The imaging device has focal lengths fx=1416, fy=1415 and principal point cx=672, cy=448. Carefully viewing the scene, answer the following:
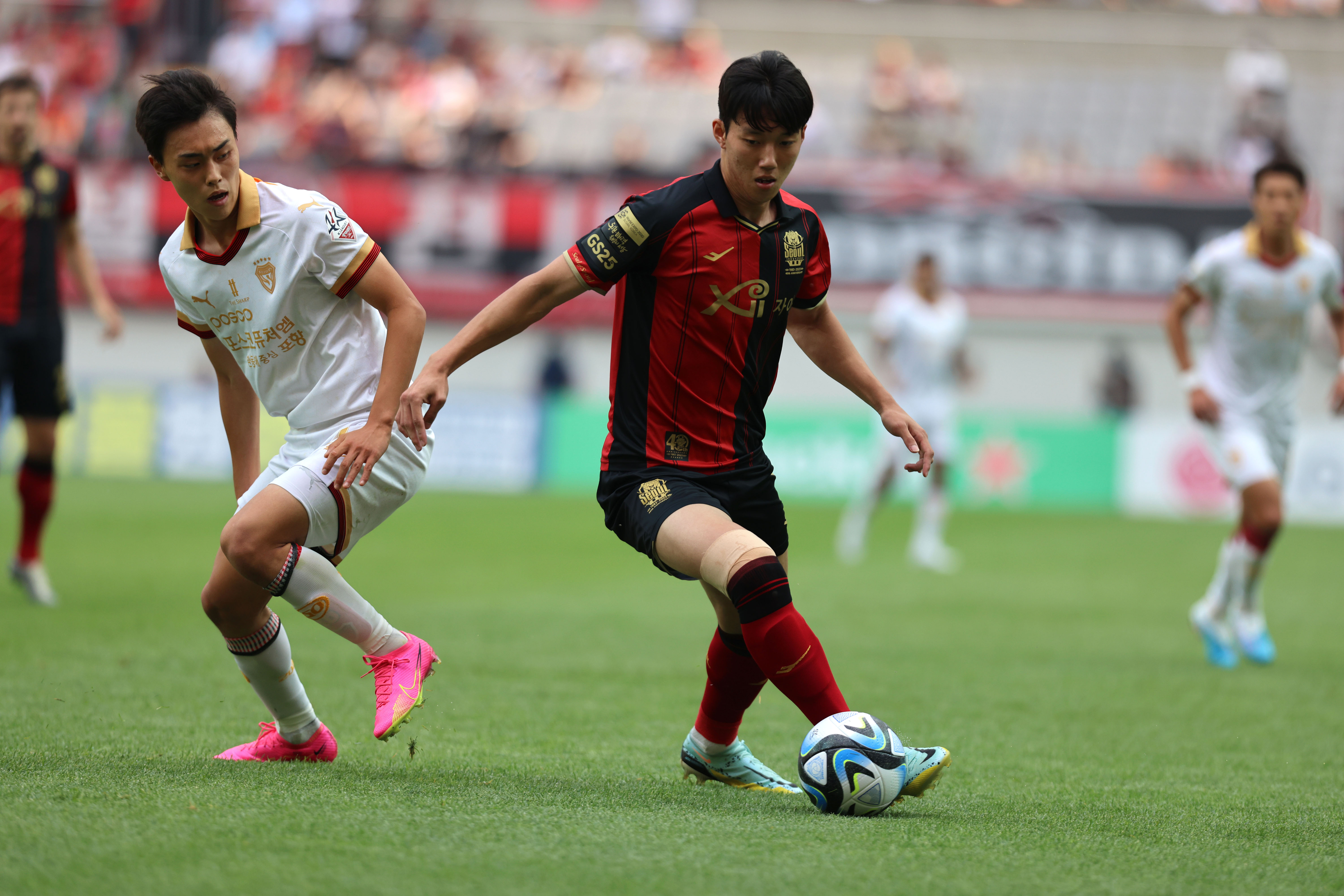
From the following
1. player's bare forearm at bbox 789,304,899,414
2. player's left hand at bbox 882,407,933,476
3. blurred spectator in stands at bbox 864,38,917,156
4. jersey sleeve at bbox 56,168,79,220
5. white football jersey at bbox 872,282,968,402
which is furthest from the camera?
blurred spectator in stands at bbox 864,38,917,156

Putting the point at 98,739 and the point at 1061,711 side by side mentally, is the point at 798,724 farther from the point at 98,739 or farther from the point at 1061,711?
the point at 98,739

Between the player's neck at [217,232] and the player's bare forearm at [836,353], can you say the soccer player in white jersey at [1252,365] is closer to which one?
the player's bare forearm at [836,353]

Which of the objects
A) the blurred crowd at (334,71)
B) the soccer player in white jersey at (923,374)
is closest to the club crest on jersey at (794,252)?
the soccer player in white jersey at (923,374)

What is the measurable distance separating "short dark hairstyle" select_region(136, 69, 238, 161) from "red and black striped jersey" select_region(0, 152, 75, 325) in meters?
4.38

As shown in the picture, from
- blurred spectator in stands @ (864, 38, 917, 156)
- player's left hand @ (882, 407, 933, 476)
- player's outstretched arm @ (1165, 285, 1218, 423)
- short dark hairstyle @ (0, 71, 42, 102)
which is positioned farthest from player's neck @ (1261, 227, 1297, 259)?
blurred spectator in stands @ (864, 38, 917, 156)

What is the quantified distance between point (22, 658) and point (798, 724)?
334cm

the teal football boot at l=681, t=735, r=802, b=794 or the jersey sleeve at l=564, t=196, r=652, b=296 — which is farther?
the teal football boot at l=681, t=735, r=802, b=794

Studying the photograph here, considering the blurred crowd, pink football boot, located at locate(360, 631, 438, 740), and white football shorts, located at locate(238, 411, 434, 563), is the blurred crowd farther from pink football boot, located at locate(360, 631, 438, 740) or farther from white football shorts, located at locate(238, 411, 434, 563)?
pink football boot, located at locate(360, 631, 438, 740)

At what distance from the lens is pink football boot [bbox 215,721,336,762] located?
4.28 meters

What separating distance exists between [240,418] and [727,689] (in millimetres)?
1719

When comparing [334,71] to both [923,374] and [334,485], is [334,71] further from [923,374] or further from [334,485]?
[334,485]

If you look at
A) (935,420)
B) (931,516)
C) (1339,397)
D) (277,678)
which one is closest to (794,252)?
(277,678)

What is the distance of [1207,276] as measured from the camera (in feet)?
→ 25.2

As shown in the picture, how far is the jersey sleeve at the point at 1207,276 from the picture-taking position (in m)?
7.66
